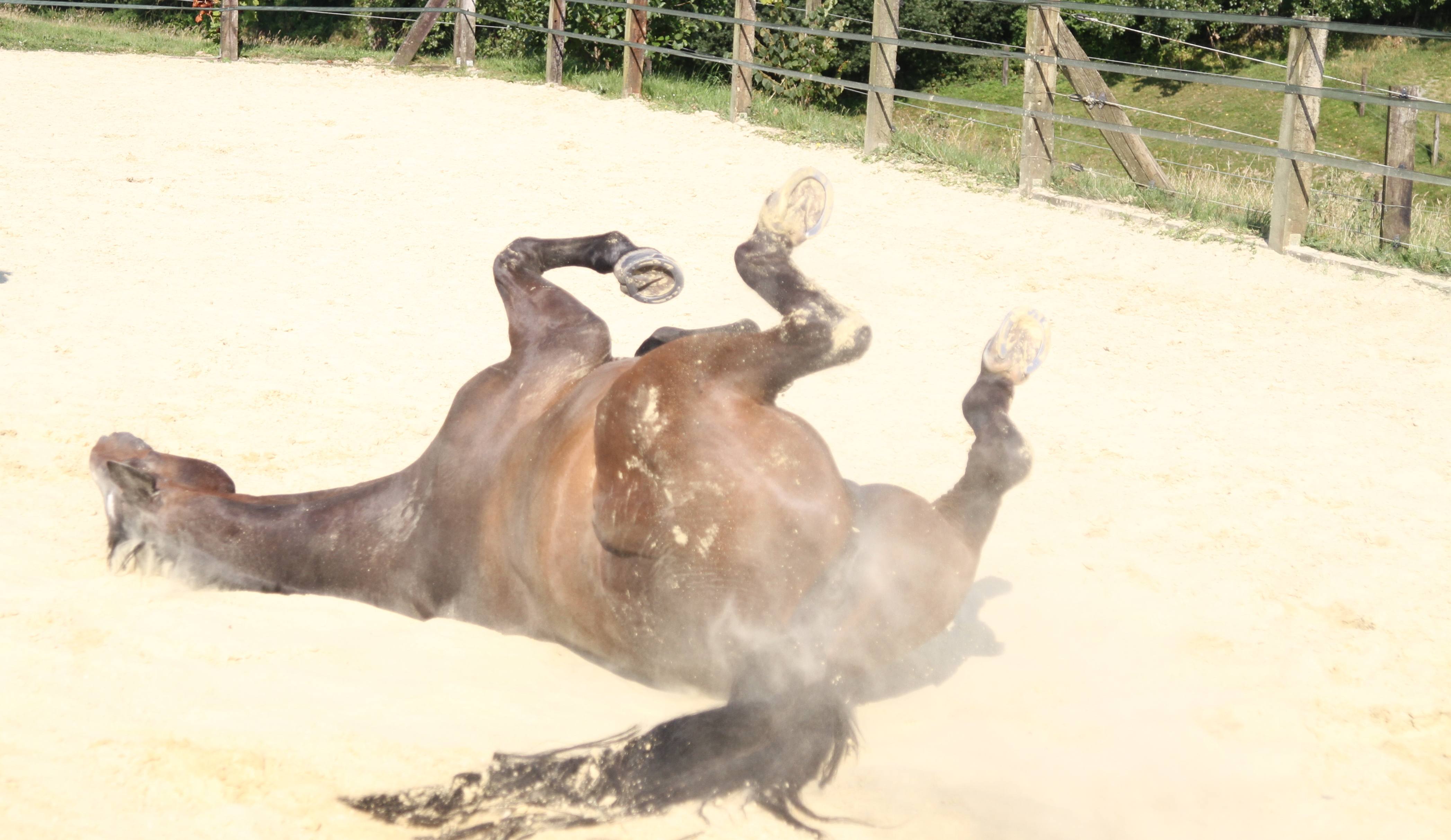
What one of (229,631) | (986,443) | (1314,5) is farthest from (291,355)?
(1314,5)

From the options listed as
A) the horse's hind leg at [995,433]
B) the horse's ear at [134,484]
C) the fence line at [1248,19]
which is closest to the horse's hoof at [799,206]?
the horse's hind leg at [995,433]

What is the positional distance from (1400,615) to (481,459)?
2280 millimetres

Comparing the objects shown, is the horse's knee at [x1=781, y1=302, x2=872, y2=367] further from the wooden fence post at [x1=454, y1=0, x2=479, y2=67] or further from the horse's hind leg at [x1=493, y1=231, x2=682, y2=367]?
the wooden fence post at [x1=454, y1=0, x2=479, y2=67]

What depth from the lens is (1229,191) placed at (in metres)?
7.67

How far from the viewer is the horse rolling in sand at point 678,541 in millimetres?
1957

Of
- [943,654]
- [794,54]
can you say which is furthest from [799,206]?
[794,54]

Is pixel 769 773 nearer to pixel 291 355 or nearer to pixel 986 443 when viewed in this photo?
pixel 986 443

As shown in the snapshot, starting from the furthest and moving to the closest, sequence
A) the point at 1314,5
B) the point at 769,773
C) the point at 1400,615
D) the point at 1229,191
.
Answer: the point at 1314,5 → the point at 1229,191 → the point at 1400,615 → the point at 769,773

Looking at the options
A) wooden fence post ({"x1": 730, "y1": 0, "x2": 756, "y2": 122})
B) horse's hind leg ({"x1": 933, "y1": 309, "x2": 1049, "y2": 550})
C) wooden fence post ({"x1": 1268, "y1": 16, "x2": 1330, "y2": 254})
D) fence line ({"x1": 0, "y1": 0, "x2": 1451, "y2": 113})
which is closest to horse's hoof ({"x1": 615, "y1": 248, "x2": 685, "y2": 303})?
horse's hind leg ({"x1": 933, "y1": 309, "x2": 1049, "y2": 550})

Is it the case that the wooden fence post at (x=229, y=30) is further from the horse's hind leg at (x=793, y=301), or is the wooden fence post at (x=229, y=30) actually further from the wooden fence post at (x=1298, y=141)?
the horse's hind leg at (x=793, y=301)

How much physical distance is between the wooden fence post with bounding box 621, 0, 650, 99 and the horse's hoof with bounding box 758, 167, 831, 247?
867cm

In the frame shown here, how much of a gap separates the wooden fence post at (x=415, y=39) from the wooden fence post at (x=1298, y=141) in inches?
360

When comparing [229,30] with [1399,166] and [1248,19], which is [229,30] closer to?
[1248,19]

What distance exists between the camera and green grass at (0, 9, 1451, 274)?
680 centimetres
